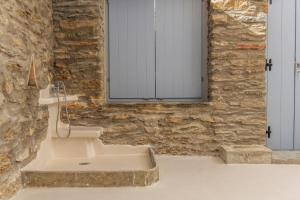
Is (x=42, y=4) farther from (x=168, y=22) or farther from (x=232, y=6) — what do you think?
(x=232, y=6)

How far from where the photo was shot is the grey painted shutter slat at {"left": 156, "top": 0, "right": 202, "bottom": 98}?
12.2 ft

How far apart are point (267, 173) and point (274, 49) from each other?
1.56 metres

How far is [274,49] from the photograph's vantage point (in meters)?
3.67

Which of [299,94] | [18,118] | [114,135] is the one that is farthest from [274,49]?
[18,118]

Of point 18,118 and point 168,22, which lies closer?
point 18,118

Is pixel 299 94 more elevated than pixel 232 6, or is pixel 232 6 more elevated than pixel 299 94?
pixel 232 6

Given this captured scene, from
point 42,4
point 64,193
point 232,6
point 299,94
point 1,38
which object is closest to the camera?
point 1,38

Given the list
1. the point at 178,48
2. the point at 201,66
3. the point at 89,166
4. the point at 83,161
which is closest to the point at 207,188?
the point at 89,166

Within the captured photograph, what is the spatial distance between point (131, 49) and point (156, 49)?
0.31m

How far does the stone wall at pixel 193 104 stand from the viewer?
3461mm

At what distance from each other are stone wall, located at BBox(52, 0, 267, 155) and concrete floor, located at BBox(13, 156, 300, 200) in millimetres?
521

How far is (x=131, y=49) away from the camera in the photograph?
3758 mm

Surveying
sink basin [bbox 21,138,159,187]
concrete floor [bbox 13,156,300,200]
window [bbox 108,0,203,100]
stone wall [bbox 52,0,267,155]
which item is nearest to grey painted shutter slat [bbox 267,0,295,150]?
stone wall [bbox 52,0,267,155]

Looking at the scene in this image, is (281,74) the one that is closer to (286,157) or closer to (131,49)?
(286,157)
